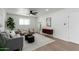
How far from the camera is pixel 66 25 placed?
4043 mm

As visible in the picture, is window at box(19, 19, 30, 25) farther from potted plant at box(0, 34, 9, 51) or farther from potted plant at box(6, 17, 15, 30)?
potted plant at box(0, 34, 9, 51)

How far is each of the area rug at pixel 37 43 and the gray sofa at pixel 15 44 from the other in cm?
18

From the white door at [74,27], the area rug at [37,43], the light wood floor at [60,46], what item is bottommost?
the light wood floor at [60,46]

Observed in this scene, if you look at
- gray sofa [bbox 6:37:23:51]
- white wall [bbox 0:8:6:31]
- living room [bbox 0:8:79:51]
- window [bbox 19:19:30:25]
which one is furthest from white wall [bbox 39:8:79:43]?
white wall [bbox 0:8:6:31]

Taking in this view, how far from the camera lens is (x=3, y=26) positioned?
3.03 metres

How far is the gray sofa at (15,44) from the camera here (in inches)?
118

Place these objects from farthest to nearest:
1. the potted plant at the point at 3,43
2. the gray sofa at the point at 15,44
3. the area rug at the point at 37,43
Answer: the area rug at the point at 37,43 → the gray sofa at the point at 15,44 → the potted plant at the point at 3,43

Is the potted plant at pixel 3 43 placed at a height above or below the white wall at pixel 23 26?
below

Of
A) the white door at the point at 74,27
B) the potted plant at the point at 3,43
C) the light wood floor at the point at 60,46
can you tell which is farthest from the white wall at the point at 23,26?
the white door at the point at 74,27

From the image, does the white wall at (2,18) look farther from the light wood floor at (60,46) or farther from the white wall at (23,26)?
the light wood floor at (60,46)

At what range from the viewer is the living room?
10.1ft

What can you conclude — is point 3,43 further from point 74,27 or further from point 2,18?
point 74,27

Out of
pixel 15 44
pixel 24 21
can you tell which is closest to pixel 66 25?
pixel 24 21
